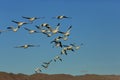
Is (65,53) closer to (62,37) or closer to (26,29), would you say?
(62,37)

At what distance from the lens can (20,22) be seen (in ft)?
187

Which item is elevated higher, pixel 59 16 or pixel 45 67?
pixel 59 16

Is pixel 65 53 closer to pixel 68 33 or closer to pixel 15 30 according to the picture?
pixel 68 33

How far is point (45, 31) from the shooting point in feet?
178

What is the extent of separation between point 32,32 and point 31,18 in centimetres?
199

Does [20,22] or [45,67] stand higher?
[20,22]

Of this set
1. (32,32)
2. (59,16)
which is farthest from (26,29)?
(59,16)

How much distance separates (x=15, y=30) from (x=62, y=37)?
5720 millimetres

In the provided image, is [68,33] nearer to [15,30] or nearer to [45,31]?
[45,31]

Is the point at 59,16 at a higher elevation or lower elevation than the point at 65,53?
higher

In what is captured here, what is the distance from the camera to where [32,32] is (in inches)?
2172

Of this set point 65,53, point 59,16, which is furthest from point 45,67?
point 59,16

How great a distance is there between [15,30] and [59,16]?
555 cm

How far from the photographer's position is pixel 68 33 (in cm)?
5556
